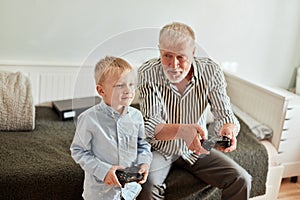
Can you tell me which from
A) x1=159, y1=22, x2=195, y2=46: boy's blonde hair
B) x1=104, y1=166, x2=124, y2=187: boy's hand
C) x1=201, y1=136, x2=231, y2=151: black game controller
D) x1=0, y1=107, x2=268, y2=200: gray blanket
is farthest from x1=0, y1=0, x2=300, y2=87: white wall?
x1=104, y1=166, x2=124, y2=187: boy's hand

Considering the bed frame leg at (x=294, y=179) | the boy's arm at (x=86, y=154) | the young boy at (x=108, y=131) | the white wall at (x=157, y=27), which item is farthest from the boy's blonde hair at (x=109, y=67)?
the bed frame leg at (x=294, y=179)

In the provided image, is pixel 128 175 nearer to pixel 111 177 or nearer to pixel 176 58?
pixel 111 177

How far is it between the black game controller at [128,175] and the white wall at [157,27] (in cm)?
102

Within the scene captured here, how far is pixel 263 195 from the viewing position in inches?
77.0

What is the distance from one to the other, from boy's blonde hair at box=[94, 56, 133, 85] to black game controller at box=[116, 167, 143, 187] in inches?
11.0

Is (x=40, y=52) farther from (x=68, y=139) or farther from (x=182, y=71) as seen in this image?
(x=182, y=71)

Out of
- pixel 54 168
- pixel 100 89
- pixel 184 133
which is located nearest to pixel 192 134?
pixel 184 133

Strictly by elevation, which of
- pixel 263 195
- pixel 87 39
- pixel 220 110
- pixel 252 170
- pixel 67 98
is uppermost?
pixel 87 39

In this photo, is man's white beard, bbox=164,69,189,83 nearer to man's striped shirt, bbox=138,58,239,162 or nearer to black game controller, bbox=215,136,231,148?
man's striped shirt, bbox=138,58,239,162

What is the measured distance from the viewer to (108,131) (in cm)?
119

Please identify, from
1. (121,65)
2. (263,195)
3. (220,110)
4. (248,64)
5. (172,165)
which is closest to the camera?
(121,65)

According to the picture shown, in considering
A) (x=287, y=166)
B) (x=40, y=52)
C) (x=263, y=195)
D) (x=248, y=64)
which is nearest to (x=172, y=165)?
(x=263, y=195)

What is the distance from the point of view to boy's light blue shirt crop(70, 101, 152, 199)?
46.3 inches

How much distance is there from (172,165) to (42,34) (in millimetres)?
1043
